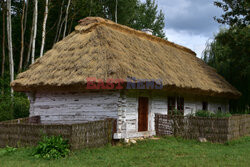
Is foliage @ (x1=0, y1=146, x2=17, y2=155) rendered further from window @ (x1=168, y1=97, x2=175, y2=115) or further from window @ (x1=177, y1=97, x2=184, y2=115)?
window @ (x1=177, y1=97, x2=184, y2=115)

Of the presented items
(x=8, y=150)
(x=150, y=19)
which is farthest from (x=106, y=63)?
(x=150, y=19)

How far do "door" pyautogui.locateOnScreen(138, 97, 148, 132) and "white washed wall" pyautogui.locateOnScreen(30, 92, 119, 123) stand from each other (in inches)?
62.7

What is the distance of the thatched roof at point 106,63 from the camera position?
36.4 ft

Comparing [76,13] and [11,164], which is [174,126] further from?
[76,13]

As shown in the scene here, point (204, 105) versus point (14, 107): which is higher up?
point (204, 105)

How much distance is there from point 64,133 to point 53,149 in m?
0.63

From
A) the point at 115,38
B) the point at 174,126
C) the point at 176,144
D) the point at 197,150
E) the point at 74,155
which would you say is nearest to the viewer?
the point at 74,155

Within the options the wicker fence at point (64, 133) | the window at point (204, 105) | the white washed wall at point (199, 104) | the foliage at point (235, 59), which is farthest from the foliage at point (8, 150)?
the foliage at point (235, 59)

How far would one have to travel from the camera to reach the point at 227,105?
67.9 feet

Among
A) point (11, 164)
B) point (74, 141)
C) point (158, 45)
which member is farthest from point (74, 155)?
point (158, 45)

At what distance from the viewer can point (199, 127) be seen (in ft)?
37.9

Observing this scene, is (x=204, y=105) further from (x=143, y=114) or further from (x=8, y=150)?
(x=8, y=150)

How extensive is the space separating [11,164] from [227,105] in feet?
54.3

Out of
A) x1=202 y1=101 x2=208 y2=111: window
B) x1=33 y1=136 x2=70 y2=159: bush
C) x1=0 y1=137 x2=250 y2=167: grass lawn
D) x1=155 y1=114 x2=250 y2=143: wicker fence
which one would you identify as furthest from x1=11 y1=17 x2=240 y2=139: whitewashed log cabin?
x1=33 y1=136 x2=70 y2=159: bush
